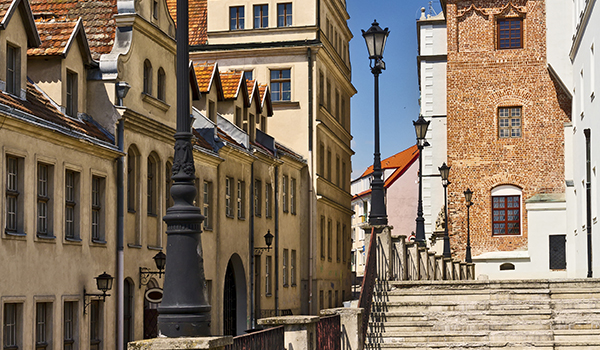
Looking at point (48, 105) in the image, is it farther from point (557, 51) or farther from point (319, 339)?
point (557, 51)

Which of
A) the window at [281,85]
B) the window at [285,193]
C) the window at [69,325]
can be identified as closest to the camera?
the window at [69,325]

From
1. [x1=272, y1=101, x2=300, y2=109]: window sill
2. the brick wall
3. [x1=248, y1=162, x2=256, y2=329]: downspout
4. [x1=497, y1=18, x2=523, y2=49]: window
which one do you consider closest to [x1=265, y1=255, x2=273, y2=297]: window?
[x1=248, y1=162, x2=256, y2=329]: downspout

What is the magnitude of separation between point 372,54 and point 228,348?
512 inches

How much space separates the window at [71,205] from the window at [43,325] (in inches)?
77.2

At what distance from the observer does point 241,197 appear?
115 ft

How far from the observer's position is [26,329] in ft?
61.7

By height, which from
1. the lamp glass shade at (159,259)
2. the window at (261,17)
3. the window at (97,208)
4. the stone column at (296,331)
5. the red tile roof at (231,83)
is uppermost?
the window at (261,17)

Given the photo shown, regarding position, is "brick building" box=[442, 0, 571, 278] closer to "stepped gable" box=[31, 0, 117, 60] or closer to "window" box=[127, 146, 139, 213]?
"window" box=[127, 146, 139, 213]

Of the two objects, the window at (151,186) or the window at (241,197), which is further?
the window at (241,197)

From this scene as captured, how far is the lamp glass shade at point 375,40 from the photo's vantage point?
68.9ft

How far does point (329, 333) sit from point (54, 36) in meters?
13.0

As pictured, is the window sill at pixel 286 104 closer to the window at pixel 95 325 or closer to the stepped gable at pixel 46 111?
the stepped gable at pixel 46 111

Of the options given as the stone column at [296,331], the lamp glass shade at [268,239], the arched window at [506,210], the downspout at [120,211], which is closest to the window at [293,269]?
the lamp glass shade at [268,239]

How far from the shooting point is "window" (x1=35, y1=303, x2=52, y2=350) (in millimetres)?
19516
